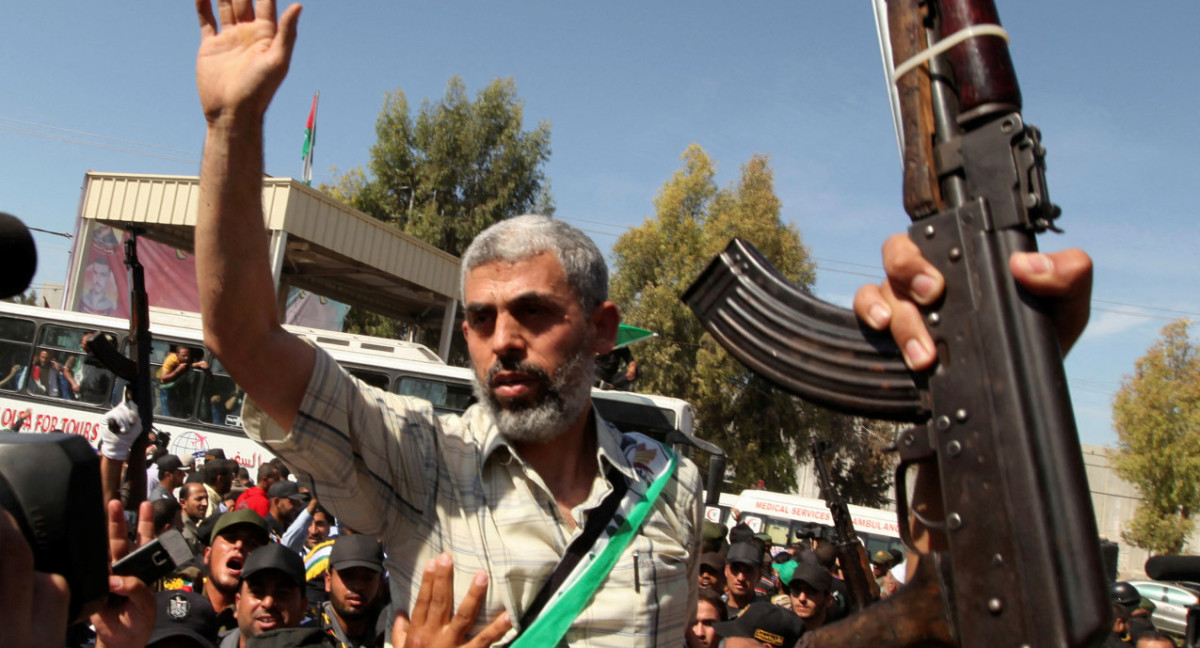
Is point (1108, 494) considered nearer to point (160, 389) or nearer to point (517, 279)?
point (160, 389)

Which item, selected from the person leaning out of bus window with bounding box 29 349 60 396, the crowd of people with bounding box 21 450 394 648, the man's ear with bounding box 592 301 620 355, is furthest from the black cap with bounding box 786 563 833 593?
the person leaning out of bus window with bounding box 29 349 60 396

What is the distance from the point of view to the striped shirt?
1.67m

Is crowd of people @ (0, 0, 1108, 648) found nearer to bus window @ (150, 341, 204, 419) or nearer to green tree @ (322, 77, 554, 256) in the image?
bus window @ (150, 341, 204, 419)

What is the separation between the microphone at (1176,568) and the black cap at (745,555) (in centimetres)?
426

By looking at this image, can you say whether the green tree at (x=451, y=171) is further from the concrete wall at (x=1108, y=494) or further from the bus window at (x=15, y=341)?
the concrete wall at (x=1108, y=494)

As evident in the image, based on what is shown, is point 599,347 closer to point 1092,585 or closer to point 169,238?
point 1092,585

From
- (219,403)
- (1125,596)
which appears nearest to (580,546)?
(1125,596)

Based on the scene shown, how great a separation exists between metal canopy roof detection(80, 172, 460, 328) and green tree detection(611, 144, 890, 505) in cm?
776

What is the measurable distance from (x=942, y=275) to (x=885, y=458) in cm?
3067

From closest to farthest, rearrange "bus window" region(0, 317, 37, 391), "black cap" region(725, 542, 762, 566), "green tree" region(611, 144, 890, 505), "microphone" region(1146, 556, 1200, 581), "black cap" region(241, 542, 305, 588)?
1. "microphone" region(1146, 556, 1200, 581)
2. "black cap" region(241, 542, 305, 588)
3. "black cap" region(725, 542, 762, 566)
4. "bus window" region(0, 317, 37, 391)
5. "green tree" region(611, 144, 890, 505)

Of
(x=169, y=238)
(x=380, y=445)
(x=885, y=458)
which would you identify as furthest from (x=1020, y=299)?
(x=885, y=458)

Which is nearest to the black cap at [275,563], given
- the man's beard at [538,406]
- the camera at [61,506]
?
the man's beard at [538,406]

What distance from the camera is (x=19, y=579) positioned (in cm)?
110

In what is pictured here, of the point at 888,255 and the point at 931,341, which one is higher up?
the point at 888,255
